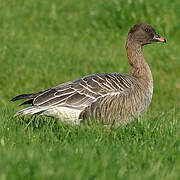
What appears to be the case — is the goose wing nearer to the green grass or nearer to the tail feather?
the tail feather

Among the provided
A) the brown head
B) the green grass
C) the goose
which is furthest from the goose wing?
the brown head

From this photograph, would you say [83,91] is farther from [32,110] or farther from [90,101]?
[32,110]

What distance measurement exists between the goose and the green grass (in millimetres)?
231

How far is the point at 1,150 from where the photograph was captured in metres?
5.00

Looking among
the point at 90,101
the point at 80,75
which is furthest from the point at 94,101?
the point at 80,75

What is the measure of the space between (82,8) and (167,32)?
321cm

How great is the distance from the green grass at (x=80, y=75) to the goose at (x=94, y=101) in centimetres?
23

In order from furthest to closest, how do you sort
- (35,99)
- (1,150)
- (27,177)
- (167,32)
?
1. (167,32)
2. (35,99)
3. (1,150)
4. (27,177)

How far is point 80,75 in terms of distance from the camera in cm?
1248

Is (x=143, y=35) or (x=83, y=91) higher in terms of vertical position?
(x=143, y=35)

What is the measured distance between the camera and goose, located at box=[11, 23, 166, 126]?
6.99m

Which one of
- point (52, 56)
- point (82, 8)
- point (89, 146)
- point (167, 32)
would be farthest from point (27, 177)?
point (82, 8)

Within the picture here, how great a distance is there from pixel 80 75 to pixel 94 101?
539cm

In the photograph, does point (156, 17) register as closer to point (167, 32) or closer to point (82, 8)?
point (167, 32)
